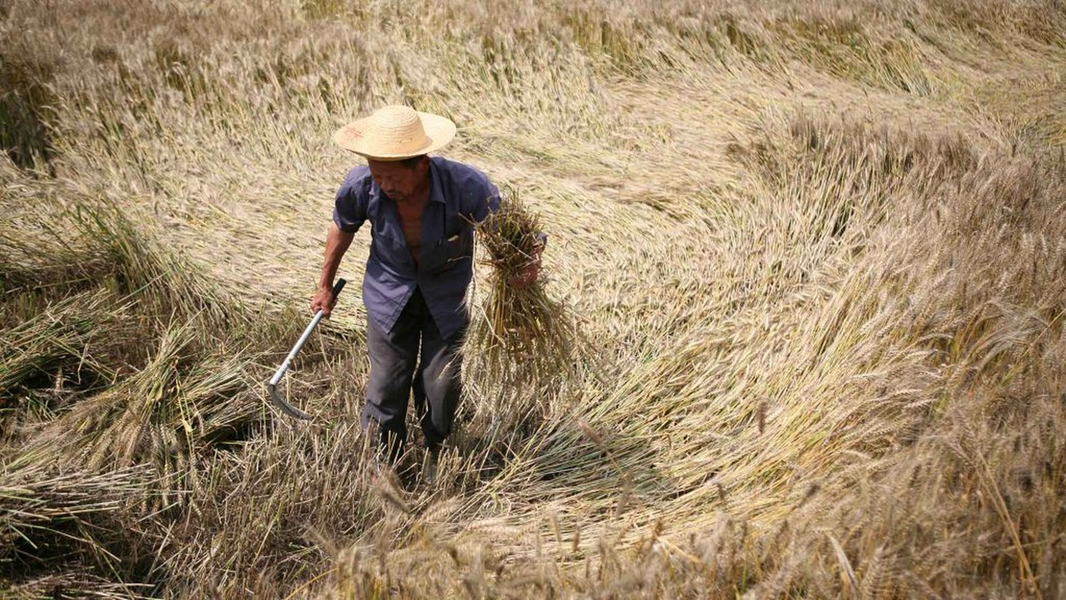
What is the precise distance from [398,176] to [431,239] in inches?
9.4

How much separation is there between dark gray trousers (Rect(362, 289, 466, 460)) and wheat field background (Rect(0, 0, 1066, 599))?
96 millimetres

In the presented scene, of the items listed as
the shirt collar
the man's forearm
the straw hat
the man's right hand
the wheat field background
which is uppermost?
the straw hat

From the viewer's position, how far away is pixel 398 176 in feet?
9.13

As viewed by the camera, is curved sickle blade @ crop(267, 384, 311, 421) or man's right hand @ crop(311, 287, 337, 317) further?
man's right hand @ crop(311, 287, 337, 317)

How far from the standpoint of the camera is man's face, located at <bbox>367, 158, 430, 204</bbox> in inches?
109

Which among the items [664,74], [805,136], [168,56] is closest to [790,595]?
[805,136]

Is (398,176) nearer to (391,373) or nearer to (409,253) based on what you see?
(409,253)

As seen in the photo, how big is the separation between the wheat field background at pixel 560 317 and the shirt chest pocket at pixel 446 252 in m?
0.35

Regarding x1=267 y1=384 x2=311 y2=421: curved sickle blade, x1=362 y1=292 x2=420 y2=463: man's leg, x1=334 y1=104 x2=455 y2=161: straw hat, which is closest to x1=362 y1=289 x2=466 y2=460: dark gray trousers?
x1=362 y1=292 x2=420 y2=463: man's leg

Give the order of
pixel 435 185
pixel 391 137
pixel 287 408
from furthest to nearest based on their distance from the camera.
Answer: pixel 287 408 → pixel 435 185 → pixel 391 137

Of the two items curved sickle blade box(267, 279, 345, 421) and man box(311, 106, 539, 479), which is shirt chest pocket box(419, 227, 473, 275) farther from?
curved sickle blade box(267, 279, 345, 421)

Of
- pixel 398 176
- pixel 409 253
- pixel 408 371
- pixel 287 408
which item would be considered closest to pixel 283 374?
pixel 287 408

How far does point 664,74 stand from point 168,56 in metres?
3.96

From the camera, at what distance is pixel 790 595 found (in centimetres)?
195
